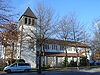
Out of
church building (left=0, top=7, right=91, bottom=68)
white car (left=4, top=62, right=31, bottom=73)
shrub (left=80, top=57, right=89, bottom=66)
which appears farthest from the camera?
shrub (left=80, top=57, right=89, bottom=66)

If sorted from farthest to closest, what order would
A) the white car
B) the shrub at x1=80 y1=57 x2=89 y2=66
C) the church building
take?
the shrub at x1=80 y1=57 x2=89 y2=66 < the church building < the white car

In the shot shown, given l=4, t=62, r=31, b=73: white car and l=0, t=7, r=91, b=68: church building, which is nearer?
l=4, t=62, r=31, b=73: white car

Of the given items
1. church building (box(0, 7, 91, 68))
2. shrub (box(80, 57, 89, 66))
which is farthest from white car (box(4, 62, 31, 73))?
shrub (box(80, 57, 89, 66))

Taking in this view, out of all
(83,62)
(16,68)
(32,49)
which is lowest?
(83,62)

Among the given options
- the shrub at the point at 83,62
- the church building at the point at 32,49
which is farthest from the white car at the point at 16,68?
the shrub at the point at 83,62

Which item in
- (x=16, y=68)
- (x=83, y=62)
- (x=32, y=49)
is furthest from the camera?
(x=83, y=62)

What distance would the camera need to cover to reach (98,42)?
112 feet

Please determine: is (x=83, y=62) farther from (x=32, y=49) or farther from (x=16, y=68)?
(x=16, y=68)

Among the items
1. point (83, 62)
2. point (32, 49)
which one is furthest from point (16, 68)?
point (83, 62)

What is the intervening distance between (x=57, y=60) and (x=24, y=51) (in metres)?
11.4

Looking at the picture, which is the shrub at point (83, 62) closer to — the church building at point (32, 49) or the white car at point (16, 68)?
the church building at point (32, 49)

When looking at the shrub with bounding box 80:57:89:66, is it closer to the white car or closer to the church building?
the church building

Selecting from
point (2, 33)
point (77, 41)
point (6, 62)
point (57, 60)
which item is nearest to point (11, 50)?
point (6, 62)

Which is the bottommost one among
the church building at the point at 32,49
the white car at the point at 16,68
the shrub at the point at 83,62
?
the shrub at the point at 83,62
